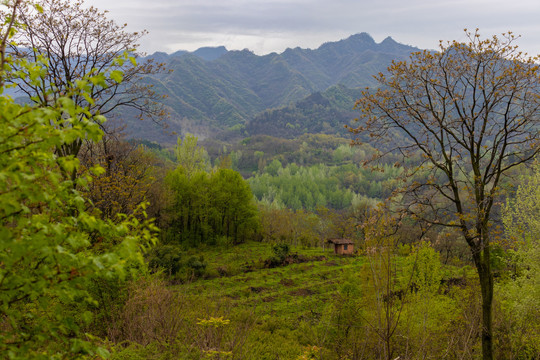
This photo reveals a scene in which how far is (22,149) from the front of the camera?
3342 mm

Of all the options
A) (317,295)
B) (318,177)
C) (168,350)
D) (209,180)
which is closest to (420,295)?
(317,295)

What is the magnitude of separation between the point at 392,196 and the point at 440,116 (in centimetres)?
368

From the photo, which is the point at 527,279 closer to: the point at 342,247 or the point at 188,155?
the point at 342,247

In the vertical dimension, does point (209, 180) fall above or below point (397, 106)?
below

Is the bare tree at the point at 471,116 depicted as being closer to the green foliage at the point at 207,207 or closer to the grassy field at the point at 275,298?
the grassy field at the point at 275,298

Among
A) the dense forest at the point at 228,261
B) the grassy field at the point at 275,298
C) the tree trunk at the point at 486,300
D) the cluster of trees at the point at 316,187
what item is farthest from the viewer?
the cluster of trees at the point at 316,187

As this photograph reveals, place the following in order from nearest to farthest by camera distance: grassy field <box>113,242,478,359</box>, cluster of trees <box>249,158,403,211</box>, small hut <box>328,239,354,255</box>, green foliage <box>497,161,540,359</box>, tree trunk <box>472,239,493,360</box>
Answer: tree trunk <box>472,239,493,360</box> → grassy field <box>113,242,478,359</box> → green foliage <box>497,161,540,359</box> → small hut <box>328,239,354,255</box> → cluster of trees <box>249,158,403,211</box>

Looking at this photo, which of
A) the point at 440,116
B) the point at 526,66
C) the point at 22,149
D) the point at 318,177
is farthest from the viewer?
the point at 318,177

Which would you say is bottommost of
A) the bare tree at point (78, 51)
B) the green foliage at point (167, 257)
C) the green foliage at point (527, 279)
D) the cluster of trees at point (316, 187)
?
the cluster of trees at point (316, 187)

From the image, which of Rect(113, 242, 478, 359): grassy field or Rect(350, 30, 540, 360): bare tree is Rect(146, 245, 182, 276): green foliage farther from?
Rect(350, 30, 540, 360): bare tree

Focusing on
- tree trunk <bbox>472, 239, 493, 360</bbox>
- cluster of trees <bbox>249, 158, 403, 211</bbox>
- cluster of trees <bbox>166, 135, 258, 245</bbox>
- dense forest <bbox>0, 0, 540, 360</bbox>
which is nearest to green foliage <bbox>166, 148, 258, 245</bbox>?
cluster of trees <bbox>166, 135, 258, 245</bbox>

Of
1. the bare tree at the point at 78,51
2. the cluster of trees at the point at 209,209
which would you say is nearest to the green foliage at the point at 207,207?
the cluster of trees at the point at 209,209

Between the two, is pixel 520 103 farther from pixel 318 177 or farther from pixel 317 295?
pixel 318 177

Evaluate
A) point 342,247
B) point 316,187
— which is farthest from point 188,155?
point 316,187
